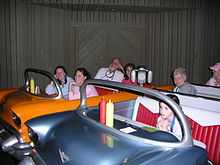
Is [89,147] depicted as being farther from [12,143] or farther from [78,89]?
[78,89]

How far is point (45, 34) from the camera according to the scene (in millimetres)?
8047

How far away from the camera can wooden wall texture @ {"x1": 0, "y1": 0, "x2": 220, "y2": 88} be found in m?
7.78

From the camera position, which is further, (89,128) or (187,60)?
(187,60)

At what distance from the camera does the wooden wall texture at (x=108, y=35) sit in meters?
7.78

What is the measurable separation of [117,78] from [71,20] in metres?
2.95

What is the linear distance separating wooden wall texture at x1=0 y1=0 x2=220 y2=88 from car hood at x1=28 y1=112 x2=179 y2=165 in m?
5.60

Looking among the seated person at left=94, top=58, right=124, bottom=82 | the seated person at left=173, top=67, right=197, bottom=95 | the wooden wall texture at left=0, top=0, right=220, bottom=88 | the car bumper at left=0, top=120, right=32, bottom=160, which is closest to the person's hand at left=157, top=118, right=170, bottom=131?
the car bumper at left=0, top=120, right=32, bottom=160

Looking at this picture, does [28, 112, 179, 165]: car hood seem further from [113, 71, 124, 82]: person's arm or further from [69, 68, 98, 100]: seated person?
[113, 71, 124, 82]: person's arm

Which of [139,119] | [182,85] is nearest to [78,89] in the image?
[139,119]

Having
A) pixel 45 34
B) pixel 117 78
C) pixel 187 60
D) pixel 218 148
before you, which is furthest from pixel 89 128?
pixel 187 60

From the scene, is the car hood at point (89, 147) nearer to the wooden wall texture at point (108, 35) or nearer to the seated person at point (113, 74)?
the seated person at point (113, 74)

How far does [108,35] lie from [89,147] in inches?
276

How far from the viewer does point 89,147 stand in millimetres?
2111

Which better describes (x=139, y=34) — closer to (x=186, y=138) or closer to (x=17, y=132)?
(x=17, y=132)
